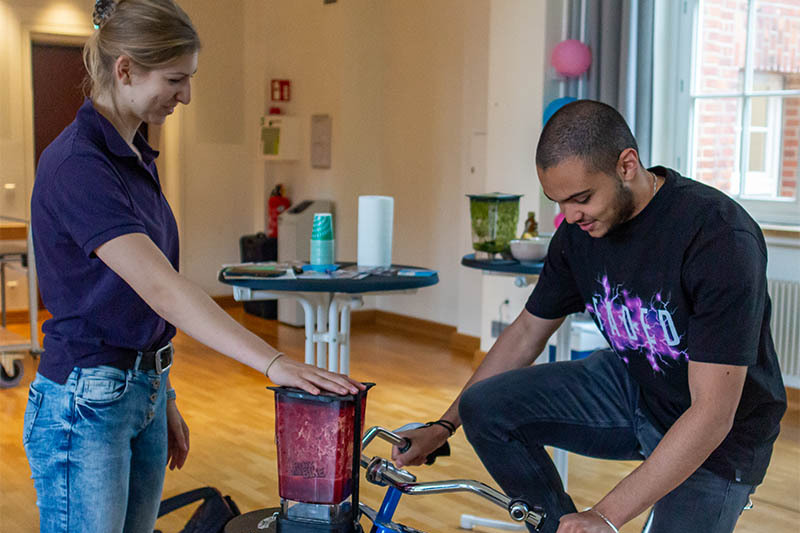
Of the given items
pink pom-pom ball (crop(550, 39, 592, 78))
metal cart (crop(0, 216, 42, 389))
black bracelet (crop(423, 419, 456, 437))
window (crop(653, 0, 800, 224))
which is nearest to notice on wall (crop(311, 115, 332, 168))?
metal cart (crop(0, 216, 42, 389))

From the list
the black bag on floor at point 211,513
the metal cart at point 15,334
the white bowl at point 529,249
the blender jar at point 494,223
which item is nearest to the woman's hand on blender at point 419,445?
the black bag on floor at point 211,513

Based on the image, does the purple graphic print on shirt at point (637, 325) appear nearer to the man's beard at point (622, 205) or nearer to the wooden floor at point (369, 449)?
the man's beard at point (622, 205)

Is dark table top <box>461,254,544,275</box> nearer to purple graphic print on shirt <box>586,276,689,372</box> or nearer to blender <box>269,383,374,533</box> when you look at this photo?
purple graphic print on shirt <box>586,276,689,372</box>

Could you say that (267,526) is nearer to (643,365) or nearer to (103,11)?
(643,365)

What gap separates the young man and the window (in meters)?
3.00

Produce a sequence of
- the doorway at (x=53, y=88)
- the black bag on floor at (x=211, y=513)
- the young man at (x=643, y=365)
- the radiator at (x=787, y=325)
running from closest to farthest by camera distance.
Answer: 1. the young man at (x=643, y=365)
2. the black bag on floor at (x=211, y=513)
3. the radiator at (x=787, y=325)
4. the doorway at (x=53, y=88)

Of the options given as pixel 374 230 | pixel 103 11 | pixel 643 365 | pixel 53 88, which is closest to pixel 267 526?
pixel 643 365

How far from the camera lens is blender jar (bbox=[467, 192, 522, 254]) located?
10.4ft

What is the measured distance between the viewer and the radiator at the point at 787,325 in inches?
165

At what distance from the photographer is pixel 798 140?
433cm

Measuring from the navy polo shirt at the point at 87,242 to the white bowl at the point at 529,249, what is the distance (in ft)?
5.56

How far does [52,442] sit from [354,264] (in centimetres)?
181

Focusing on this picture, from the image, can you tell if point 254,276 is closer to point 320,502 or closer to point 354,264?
point 354,264

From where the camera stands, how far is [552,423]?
1741 millimetres
